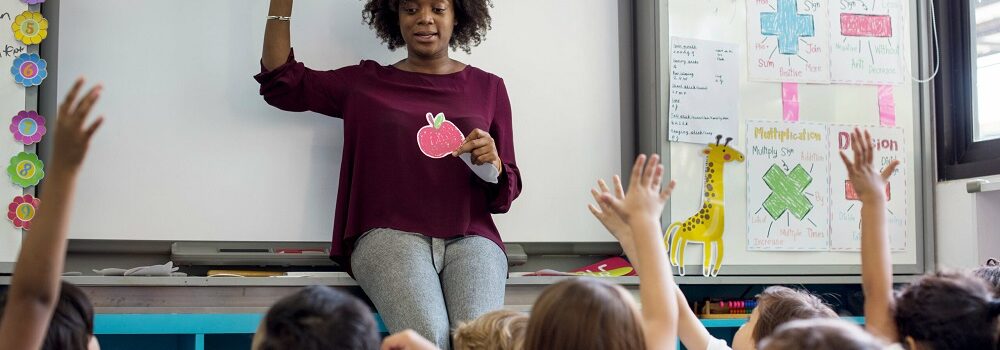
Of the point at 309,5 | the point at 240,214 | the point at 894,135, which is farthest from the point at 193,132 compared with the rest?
the point at 894,135

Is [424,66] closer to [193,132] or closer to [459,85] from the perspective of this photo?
[459,85]

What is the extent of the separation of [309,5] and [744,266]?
1645 millimetres

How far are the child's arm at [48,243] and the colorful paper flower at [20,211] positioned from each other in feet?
5.47

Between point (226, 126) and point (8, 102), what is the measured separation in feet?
1.96

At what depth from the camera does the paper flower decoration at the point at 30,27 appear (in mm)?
2957

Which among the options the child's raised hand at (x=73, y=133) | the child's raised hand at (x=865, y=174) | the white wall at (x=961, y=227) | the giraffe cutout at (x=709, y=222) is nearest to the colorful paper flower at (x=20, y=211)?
the child's raised hand at (x=73, y=133)

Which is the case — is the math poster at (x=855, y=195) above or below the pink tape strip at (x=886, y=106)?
below

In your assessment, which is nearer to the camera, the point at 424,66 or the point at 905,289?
the point at 905,289

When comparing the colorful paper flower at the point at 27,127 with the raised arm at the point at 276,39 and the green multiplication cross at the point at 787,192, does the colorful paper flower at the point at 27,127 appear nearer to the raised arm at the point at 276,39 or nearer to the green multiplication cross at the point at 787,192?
the raised arm at the point at 276,39

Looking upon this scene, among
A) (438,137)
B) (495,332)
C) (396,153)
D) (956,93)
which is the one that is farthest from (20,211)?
(956,93)

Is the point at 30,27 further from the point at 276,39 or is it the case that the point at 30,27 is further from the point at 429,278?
the point at 429,278

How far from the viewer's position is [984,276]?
2.27 m

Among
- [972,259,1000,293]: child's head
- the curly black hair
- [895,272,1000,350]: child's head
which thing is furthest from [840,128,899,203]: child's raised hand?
the curly black hair

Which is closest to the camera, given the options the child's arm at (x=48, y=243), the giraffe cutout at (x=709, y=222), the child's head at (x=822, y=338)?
the child's head at (x=822, y=338)
